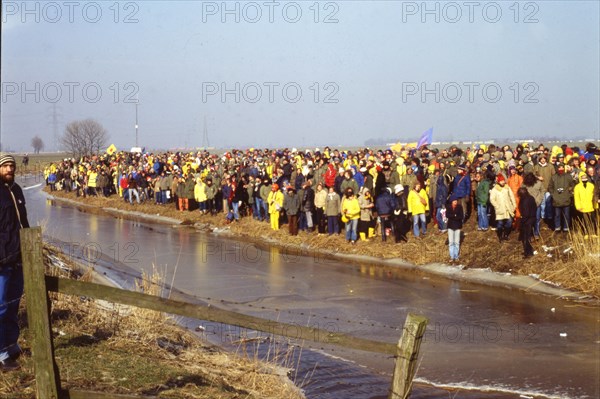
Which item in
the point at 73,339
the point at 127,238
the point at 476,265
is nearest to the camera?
the point at 73,339

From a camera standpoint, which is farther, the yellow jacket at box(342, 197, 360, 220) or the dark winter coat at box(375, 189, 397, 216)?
the yellow jacket at box(342, 197, 360, 220)

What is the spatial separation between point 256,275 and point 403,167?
26.1ft

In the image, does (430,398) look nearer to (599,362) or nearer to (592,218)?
(599,362)

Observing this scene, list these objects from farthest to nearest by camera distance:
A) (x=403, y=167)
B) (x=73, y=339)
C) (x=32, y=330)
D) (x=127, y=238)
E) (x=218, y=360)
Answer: (x=127, y=238) → (x=403, y=167) → (x=218, y=360) → (x=73, y=339) → (x=32, y=330)

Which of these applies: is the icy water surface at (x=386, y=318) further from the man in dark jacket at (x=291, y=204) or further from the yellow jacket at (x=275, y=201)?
the yellow jacket at (x=275, y=201)

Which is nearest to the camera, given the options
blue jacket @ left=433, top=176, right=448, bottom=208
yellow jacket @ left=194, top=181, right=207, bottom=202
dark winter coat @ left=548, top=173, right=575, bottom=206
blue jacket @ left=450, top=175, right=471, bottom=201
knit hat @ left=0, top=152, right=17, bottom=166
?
knit hat @ left=0, top=152, right=17, bottom=166

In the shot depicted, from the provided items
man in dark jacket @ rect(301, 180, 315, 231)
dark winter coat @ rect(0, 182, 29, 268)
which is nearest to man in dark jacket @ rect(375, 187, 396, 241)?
man in dark jacket @ rect(301, 180, 315, 231)

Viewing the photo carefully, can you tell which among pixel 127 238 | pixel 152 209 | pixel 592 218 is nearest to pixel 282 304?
pixel 592 218

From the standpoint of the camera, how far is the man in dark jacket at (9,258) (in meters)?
8.20

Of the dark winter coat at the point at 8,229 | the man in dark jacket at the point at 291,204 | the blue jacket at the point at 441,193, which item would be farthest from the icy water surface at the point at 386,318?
the dark winter coat at the point at 8,229

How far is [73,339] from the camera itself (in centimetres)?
1017

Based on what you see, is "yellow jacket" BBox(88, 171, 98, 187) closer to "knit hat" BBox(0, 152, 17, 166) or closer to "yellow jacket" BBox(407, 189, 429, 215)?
"yellow jacket" BBox(407, 189, 429, 215)

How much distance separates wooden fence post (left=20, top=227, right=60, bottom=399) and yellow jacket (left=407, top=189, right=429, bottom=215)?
1795 cm

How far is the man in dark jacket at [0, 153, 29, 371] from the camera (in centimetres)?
820
